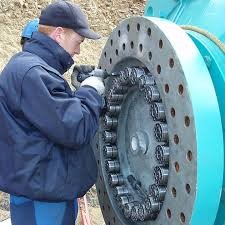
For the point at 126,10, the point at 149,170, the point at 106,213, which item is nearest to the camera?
the point at 149,170

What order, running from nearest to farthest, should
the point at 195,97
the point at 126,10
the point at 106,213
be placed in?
the point at 195,97 < the point at 106,213 < the point at 126,10

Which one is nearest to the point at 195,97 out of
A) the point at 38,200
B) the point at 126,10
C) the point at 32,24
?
the point at 38,200

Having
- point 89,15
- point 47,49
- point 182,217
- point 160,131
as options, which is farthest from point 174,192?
point 89,15

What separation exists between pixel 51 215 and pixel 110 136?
1.58ft

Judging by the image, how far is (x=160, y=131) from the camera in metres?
1.55

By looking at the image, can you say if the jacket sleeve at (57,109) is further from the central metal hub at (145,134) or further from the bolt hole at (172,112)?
the bolt hole at (172,112)

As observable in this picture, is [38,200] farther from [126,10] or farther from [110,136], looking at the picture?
[126,10]

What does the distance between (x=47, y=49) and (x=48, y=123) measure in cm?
39

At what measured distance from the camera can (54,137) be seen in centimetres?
186

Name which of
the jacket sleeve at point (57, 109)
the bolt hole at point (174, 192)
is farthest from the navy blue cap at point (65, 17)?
the bolt hole at point (174, 192)

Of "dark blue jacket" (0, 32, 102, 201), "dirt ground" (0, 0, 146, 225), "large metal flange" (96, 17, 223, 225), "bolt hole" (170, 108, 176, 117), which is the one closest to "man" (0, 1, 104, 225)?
"dark blue jacket" (0, 32, 102, 201)

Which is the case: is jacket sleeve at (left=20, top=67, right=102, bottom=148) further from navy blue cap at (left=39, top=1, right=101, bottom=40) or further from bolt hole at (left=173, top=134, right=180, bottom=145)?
bolt hole at (left=173, top=134, right=180, bottom=145)

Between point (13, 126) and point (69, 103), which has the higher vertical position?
point (69, 103)

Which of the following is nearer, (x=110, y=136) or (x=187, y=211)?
(x=187, y=211)
